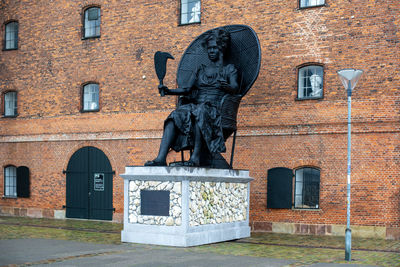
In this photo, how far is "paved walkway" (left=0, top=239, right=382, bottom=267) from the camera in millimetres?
9727

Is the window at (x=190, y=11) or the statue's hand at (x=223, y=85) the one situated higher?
the window at (x=190, y=11)

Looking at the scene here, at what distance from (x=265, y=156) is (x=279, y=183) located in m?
0.95

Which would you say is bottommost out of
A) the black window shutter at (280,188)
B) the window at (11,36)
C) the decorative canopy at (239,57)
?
the black window shutter at (280,188)

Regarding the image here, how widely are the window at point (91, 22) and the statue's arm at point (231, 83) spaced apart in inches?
333

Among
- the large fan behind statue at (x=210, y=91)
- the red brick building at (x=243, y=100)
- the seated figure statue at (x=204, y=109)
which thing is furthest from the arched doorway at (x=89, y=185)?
the seated figure statue at (x=204, y=109)

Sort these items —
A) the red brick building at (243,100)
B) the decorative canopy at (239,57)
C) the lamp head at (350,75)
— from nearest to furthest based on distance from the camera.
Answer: the lamp head at (350,75), the decorative canopy at (239,57), the red brick building at (243,100)

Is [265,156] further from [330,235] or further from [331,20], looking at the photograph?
[331,20]

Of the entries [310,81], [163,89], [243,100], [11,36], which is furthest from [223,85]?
[11,36]

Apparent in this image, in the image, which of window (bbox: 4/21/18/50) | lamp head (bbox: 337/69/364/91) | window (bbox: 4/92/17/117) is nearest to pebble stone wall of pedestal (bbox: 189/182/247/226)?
lamp head (bbox: 337/69/364/91)

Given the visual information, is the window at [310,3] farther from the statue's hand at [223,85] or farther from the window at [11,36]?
the window at [11,36]

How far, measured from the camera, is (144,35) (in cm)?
1978

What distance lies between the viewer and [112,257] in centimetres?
1042

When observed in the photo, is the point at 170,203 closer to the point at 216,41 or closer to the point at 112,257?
the point at 112,257

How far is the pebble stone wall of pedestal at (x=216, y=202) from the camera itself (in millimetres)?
12438
